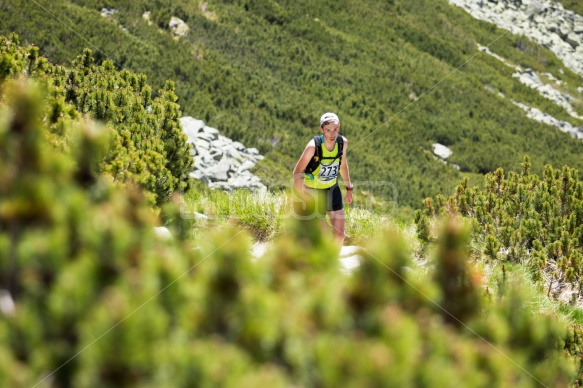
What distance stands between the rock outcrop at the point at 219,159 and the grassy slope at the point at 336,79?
107 centimetres

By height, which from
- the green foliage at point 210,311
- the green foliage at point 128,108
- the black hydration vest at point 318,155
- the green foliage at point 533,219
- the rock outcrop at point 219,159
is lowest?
the rock outcrop at point 219,159

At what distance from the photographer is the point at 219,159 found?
21.5m

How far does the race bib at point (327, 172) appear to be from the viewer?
484cm

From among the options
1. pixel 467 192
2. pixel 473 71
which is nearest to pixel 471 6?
pixel 473 71

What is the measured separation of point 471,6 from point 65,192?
220ft

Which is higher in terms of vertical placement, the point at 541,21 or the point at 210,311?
the point at 210,311

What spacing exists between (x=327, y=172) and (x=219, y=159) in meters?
17.0

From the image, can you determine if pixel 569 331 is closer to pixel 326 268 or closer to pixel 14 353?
pixel 326 268

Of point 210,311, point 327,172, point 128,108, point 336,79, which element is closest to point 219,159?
point 128,108

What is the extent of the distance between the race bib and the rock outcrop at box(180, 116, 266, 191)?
14.0 m

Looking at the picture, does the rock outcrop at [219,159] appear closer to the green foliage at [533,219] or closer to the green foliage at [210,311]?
the green foliage at [533,219]

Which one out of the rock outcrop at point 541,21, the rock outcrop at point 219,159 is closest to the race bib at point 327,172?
the rock outcrop at point 219,159

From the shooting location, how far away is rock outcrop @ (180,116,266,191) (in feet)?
65.1

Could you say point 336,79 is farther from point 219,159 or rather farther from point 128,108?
point 128,108
